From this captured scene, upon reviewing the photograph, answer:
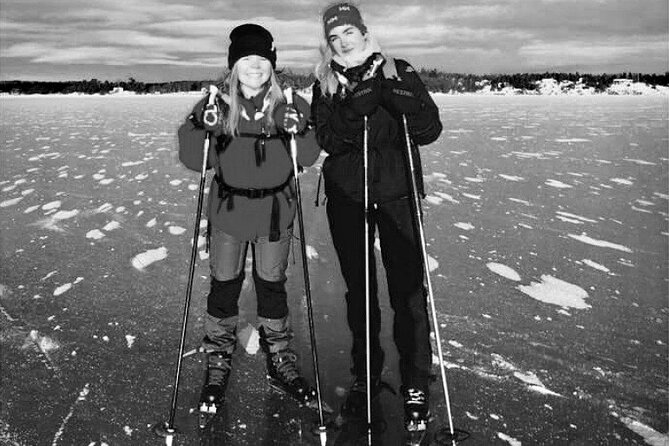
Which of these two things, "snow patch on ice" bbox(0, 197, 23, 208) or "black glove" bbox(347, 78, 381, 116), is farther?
"snow patch on ice" bbox(0, 197, 23, 208)

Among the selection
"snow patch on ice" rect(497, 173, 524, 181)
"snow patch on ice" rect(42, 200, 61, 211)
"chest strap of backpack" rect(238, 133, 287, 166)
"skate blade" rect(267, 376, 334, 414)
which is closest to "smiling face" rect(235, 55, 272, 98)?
"chest strap of backpack" rect(238, 133, 287, 166)

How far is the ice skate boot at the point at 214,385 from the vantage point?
3379mm

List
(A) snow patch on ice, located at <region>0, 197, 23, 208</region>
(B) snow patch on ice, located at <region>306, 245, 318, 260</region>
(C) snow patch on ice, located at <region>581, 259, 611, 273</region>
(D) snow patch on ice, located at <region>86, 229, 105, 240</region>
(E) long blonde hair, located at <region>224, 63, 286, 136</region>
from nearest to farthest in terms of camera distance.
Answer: (E) long blonde hair, located at <region>224, 63, 286, 136</region>, (C) snow patch on ice, located at <region>581, 259, 611, 273</region>, (B) snow patch on ice, located at <region>306, 245, 318, 260</region>, (D) snow patch on ice, located at <region>86, 229, 105, 240</region>, (A) snow patch on ice, located at <region>0, 197, 23, 208</region>

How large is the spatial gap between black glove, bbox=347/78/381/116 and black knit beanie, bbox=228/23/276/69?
2.19 feet

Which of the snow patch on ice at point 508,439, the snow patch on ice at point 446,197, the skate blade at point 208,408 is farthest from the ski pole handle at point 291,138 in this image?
the snow patch on ice at point 446,197

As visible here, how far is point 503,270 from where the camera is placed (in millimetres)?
5840

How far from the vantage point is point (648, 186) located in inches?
402

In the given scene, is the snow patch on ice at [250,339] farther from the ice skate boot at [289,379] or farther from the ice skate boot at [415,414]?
the ice skate boot at [415,414]

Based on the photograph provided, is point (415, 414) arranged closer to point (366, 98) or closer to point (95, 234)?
point (366, 98)

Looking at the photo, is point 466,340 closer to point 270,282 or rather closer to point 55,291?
point 270,282

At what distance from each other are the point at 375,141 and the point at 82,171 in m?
10.2

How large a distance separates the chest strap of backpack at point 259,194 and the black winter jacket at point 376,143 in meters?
0.39

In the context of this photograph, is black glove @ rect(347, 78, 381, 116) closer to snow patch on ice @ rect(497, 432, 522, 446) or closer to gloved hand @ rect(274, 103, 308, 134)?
gloved hand @ rect(274, 103, 308, 134)

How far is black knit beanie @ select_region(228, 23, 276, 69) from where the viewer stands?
3.28 meters
